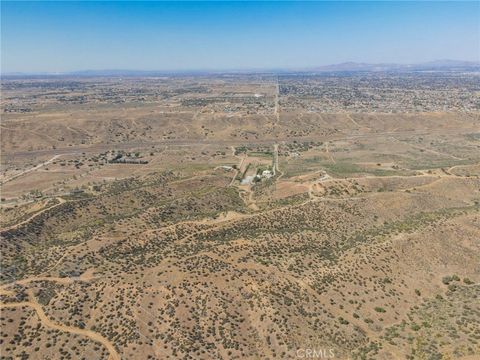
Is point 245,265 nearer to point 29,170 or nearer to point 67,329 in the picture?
point 67,329

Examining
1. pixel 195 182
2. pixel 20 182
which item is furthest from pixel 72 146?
pixel 195 182

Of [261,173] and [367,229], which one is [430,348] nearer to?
[367,229]

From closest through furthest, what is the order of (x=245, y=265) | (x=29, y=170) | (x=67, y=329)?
(x=67, y=329) < (x=245, y=265) < (x=29, y=170)

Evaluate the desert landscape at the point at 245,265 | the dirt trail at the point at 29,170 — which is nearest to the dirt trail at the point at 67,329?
the desert landscape at the point at 245,265

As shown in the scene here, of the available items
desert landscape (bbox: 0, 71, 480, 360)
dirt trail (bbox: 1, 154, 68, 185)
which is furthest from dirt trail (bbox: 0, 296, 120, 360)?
dirt trail (bbox: 1, 154, 68, 185)

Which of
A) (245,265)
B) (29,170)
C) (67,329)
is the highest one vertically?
(245,265)

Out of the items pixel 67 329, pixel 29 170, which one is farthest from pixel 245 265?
pixel 29 170

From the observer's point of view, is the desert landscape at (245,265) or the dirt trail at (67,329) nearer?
the dirt trail at (67,329)

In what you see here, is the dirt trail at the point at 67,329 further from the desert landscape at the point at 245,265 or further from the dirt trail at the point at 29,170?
the dirt trail at the point at 29,170

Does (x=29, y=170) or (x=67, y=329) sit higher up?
(x=67, y=329)
